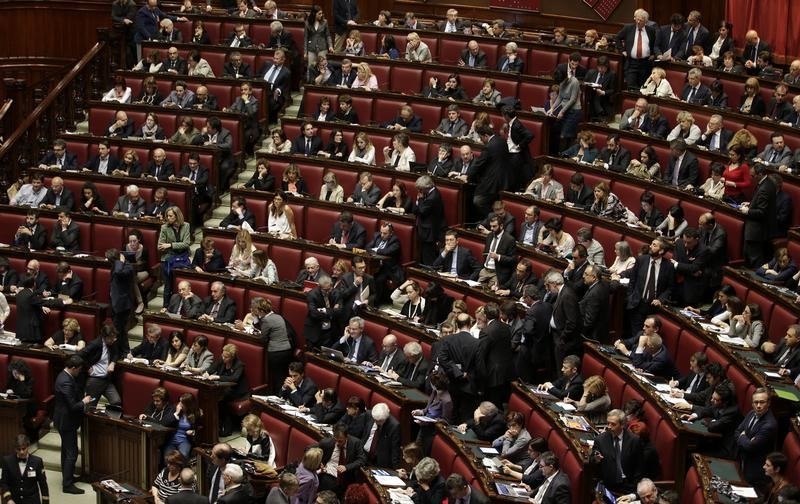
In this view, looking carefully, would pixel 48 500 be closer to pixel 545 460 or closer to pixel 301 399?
pixel 301 399

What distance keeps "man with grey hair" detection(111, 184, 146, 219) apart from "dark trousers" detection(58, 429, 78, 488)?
10.1 feet

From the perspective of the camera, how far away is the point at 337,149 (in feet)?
45.2

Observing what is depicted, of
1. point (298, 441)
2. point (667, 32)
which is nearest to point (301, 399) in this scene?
point (298, 441)

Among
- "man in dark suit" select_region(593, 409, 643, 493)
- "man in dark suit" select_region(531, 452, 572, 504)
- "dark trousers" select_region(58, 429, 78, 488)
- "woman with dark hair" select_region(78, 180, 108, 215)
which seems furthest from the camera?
"woman with dark hair" select_region(78, 180, 108, 215)

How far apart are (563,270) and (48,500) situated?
15.0 feet

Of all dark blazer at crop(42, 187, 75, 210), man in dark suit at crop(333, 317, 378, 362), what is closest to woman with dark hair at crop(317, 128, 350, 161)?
dark blazer at crop(42, 187, 75, 210)

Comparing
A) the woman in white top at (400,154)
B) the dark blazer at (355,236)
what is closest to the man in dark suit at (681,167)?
the woman in white top at (400,154)

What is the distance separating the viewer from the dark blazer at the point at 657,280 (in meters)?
10.6

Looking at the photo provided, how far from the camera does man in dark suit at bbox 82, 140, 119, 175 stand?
14.1 m

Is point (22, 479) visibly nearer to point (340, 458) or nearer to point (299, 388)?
point (299, 388)

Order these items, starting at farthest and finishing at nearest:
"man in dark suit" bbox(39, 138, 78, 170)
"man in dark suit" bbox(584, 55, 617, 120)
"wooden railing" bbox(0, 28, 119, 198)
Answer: "wooden railing" bbox(0, 28, 119, 198) → "man in dark suit" bbox(39, 138, 78, 170) → "man in dark suit" bbox(584, 55, 617, 120)

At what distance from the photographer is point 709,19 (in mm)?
16344

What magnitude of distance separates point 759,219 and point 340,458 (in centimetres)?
420

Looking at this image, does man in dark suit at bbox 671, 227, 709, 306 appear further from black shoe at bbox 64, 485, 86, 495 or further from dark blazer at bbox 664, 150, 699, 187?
black shoe at bbox 64, 485, 86, 495
